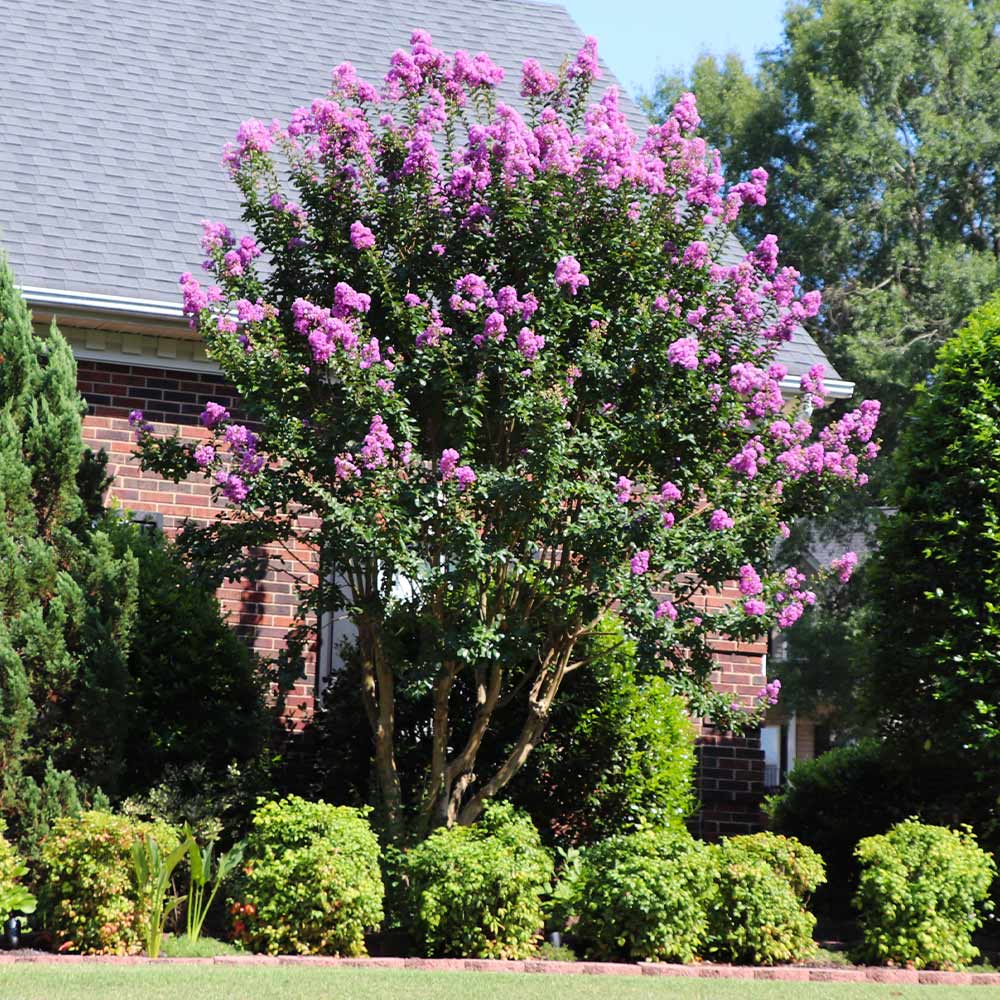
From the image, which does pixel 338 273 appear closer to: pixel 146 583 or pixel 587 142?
pixel 587 142

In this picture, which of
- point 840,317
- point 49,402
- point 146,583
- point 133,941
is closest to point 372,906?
point 133,941

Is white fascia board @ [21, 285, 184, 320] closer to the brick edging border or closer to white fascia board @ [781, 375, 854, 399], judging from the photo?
white fascia board @ [781, 375, 854, 399]

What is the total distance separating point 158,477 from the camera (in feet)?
36.1

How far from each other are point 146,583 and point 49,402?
1.40m

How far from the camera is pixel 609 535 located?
26.7ft

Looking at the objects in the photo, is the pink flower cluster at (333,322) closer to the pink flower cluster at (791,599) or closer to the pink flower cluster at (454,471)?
the pink flower cluster at (454,471)

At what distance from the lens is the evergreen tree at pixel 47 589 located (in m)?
8.07

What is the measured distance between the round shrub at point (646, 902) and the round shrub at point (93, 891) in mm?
2491

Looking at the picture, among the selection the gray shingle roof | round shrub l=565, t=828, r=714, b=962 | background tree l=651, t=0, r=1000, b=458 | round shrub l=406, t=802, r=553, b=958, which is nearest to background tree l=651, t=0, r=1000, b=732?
background tree l=651, t=0, r=1000, b=458

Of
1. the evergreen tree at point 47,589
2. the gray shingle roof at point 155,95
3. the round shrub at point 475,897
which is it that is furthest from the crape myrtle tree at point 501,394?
the gray shingle roof at point 155,95

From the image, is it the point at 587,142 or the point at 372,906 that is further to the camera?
the point at 587,142

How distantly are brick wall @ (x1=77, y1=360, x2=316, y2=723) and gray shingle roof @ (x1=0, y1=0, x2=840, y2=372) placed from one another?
689 mm

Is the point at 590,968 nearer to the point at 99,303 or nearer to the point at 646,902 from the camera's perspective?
the point at 646,902

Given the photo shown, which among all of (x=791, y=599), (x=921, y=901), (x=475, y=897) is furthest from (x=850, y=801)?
(x=475, y=897)
